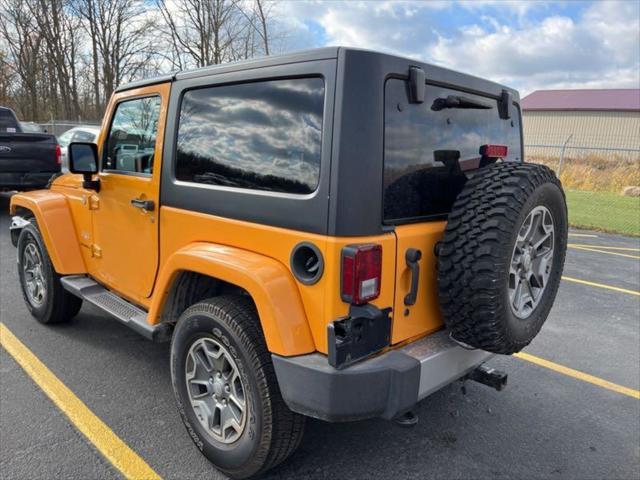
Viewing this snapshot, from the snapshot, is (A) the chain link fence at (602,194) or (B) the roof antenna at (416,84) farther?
(A) the chain link fence at (602,194)

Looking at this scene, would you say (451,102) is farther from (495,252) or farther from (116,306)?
(116,306)

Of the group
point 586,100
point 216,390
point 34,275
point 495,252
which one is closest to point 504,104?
point 495,252

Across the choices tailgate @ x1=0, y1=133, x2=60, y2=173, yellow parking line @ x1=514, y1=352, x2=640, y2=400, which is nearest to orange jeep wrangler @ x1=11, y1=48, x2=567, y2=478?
yellow parking line @ x1=514, y1=352, x2=640, y2=400

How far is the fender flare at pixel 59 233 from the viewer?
12.5 feet

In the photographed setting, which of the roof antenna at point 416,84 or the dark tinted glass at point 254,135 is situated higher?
the roof antenna at point 416,84

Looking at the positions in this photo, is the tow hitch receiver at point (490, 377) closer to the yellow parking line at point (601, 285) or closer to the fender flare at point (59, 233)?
the fender flare at point (59, 233)

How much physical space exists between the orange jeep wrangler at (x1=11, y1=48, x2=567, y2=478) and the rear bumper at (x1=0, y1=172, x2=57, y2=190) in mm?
7149

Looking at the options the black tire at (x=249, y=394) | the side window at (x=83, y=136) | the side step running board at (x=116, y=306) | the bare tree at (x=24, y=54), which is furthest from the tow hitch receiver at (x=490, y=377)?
the bare tree at (x=24, y=54)

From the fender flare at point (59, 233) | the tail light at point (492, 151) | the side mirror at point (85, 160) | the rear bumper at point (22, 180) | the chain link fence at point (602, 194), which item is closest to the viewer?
the tail light at point (492, 151)

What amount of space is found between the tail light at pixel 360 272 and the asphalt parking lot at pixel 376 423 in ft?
3.72

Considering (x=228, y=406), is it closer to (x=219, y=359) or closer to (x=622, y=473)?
(x=219, y=359)

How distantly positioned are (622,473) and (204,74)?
124 inches

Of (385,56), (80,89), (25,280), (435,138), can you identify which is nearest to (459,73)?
(435,138)

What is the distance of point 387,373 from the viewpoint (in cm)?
203
